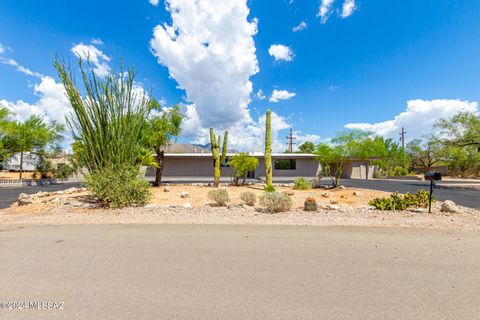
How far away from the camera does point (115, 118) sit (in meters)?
8.53

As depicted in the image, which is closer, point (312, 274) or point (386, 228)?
point (312, 274)

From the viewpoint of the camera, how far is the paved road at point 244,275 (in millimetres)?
2172

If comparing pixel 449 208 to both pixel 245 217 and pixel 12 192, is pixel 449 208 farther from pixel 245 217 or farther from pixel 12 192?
pixel 12 192

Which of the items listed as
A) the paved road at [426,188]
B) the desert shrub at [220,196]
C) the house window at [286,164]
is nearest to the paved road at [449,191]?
the paved road at [426,188]

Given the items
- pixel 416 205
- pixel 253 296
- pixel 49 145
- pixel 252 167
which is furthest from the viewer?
pixel 49 145

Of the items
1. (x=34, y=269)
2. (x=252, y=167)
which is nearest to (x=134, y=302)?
(x=34, y=269)

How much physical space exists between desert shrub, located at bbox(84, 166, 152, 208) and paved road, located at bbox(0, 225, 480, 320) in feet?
9.46

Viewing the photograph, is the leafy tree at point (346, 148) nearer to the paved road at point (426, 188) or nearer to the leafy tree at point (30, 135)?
the paved road at point (426, 188)

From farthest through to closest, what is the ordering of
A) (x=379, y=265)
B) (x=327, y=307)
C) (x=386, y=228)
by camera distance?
(x=386, y=228), (x=379, y=265), (x=327, y=307)

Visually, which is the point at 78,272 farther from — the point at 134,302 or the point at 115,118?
the point at 115,118

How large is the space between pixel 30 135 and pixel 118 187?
1778 centimetres

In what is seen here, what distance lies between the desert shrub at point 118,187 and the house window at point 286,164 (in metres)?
18.3

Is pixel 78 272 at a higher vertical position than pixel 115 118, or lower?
lower

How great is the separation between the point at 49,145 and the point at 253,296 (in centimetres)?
2683
